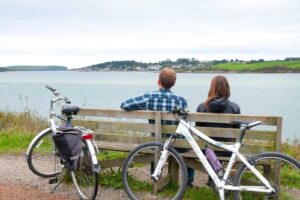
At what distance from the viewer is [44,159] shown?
8.27 meters

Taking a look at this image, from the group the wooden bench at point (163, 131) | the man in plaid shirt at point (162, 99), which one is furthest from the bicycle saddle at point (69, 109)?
the man in plaid shirt at point (162, 99)

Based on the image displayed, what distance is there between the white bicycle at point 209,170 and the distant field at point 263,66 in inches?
3179

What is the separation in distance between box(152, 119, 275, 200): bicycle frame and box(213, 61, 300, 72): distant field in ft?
267

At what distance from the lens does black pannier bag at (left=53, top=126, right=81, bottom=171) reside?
5.71 meters

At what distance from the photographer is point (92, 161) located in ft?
18.5

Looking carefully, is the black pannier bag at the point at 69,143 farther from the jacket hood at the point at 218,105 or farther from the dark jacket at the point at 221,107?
the jacket hood at the point at 218,105

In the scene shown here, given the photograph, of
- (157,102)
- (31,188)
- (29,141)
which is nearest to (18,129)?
(29,141)

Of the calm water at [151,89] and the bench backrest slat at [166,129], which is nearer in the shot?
the bench backrest slat at [166,129]

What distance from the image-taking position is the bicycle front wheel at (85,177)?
5824 mm

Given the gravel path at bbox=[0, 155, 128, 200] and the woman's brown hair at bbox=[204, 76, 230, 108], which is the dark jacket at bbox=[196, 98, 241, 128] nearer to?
the woman's brown hair at bbox=[204, 76, 230, 108]

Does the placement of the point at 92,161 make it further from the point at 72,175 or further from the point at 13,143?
the point at 13,143

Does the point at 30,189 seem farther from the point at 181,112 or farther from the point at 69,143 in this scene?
the point at 181,112

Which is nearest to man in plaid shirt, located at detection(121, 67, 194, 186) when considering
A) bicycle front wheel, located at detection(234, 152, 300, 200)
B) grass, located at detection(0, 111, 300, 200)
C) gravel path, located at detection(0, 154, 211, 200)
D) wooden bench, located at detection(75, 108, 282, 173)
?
wooden bench, located at detection(75, 108, 282, 173)

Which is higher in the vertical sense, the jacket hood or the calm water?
the jacket hood
